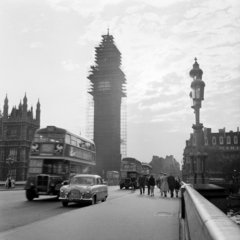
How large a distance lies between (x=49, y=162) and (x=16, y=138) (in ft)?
216

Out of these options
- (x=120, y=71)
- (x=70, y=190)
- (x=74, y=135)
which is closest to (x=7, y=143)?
(x=120, y=71)

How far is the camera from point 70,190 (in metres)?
16.4

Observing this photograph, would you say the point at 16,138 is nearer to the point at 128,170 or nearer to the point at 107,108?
the point at 107,108

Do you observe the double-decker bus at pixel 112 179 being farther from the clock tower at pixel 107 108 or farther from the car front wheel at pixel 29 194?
the car front wheel at pixel 29 194

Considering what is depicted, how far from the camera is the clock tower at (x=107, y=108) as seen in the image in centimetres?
11550

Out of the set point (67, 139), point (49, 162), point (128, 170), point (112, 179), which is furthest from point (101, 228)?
point (112, 179)

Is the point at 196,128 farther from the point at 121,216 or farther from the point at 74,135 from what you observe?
the point at 74,135

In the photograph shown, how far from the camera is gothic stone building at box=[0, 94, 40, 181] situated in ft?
264

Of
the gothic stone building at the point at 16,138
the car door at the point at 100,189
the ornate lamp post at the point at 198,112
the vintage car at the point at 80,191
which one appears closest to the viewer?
the ornate lamp post at the point at 198,112

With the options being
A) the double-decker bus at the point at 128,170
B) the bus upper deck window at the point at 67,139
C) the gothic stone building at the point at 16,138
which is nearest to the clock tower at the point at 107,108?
the gothic stone building at the point at 16,138

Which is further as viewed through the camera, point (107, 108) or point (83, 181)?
point (107, 108)

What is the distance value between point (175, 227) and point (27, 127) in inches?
3172

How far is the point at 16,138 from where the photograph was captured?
276 ft

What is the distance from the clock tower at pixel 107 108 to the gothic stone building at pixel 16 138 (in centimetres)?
3159
